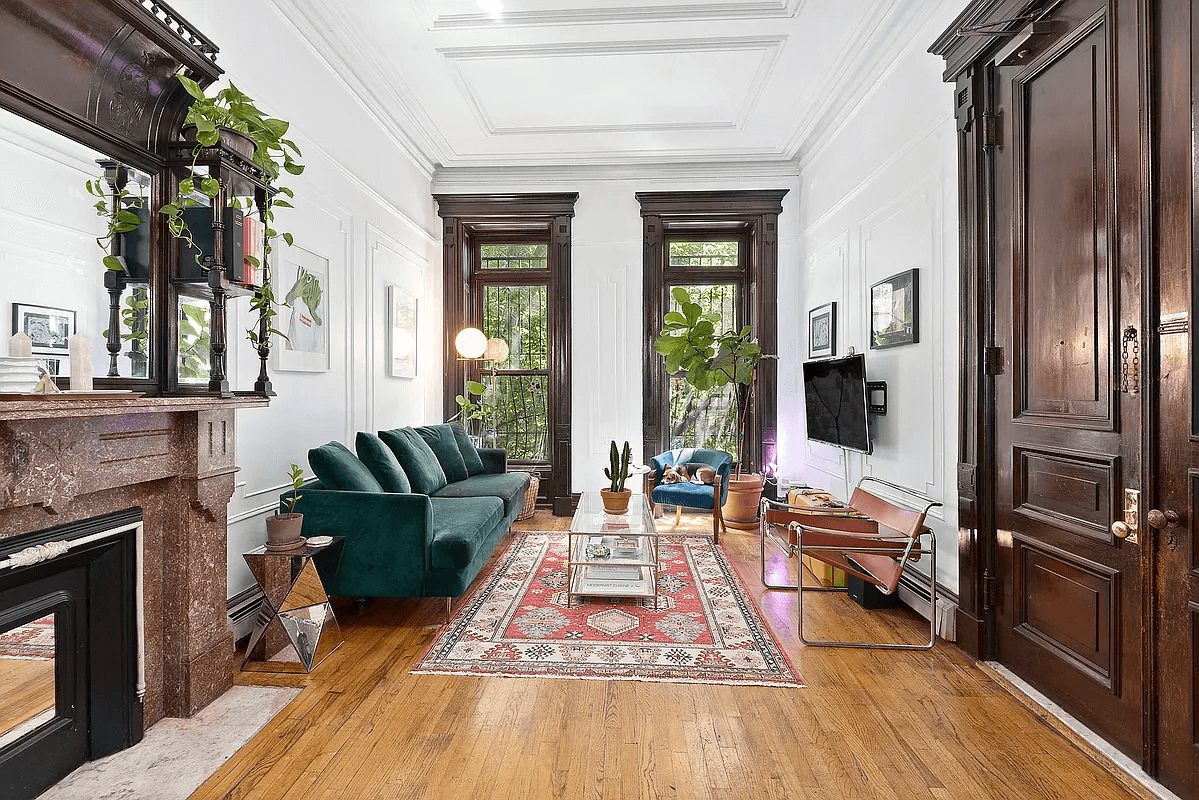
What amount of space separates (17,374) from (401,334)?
11.8ft

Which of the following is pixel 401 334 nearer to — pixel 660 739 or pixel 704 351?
pixel 704 351

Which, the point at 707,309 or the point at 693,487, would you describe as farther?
the point at 707,309

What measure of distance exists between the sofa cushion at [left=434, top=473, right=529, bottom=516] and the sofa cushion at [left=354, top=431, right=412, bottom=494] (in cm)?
75

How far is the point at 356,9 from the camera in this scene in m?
3.58

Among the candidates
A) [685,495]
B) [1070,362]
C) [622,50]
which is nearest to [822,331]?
[685,495]

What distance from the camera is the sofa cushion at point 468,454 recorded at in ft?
17.9

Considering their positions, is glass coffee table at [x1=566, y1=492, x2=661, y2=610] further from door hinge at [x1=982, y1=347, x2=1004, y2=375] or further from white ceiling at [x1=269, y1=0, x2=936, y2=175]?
white ceiling at [x1=269, y1=0, x2=936, y2=175]

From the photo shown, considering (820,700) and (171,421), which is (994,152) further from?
(171,421)

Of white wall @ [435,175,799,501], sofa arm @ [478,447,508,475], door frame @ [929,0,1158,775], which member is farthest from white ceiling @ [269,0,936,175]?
sofa arm @ [478,447,508,475]

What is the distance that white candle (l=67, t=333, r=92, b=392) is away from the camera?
1.82 m

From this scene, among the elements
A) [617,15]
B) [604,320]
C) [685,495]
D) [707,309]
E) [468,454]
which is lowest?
[685,495]

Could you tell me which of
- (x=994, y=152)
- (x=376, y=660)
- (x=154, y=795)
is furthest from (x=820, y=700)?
(x=994, y=152)

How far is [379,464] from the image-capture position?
378 centimetres

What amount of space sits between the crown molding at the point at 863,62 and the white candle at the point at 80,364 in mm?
4043
